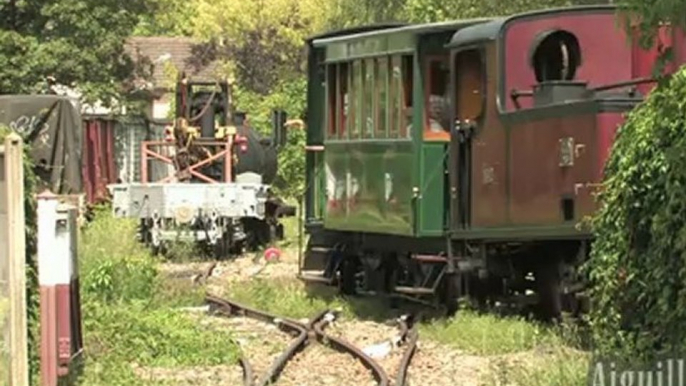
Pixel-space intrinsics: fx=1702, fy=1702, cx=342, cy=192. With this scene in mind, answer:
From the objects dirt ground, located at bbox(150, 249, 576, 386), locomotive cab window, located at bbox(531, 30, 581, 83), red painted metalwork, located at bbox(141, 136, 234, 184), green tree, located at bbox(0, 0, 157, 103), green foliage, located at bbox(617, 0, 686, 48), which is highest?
green tree, located at bbox(0, 0, 157, 103)

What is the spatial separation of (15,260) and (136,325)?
533 cm

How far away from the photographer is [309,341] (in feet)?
53.5

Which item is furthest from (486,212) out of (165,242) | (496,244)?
(165,242)

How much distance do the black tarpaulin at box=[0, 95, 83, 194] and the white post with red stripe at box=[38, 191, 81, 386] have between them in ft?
47.3

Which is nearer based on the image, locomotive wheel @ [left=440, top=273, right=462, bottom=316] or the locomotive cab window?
the locomotive cab window

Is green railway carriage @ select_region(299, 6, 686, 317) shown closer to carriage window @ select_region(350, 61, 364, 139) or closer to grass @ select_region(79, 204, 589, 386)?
carriage window @ select_region(350, 61, 364, 139)

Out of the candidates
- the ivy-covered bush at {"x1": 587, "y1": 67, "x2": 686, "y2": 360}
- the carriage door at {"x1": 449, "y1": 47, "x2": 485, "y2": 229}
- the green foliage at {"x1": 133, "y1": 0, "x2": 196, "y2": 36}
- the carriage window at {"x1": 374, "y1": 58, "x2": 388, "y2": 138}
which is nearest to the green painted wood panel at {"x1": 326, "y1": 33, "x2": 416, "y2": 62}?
the carriage window at {"x1": 374, "y1": 58, "x2": 388, "y2": 138}

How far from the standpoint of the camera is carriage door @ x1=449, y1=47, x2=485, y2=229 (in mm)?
16656

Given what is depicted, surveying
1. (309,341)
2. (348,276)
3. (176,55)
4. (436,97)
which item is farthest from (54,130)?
(176,55)

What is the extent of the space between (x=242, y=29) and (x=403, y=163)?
5242cm

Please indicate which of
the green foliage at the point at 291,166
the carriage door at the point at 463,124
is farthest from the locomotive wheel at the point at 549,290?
the green foliage at the point at 291,166

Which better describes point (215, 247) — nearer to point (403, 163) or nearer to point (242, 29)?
point (403, 163)

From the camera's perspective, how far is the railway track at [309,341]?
13.3 m

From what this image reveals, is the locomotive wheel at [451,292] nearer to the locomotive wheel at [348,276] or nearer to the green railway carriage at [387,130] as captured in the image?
the green railway carriage at [387,130]
